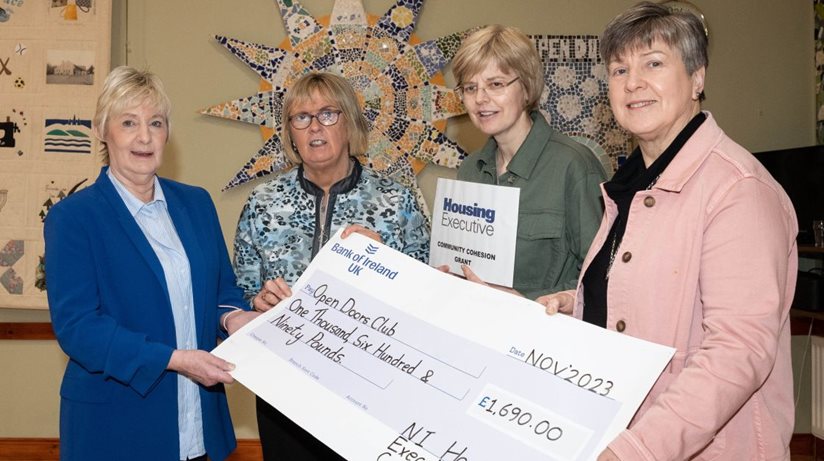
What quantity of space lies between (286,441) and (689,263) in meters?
1.34

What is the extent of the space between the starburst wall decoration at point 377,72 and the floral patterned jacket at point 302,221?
64.1 inches

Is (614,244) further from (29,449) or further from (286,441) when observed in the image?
(29,449)

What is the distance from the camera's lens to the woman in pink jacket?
110 centimetres

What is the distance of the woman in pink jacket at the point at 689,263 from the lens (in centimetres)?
110

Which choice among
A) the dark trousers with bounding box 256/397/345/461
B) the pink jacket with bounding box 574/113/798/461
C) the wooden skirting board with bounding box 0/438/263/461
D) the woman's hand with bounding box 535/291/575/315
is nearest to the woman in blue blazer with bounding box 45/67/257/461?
the dark trousers with bounding box 256/397/345/461

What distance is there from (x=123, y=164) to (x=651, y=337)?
56.3 inches

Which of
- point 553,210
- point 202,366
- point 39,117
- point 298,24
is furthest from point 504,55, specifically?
point 39,117

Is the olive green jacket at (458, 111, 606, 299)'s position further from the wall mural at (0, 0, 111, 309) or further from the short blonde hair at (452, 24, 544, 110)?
the wall mural at (0, 0, 111, 309)

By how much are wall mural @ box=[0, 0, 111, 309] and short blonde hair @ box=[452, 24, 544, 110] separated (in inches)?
101

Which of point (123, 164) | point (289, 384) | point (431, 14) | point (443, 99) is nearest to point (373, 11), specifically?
point (431, 14)

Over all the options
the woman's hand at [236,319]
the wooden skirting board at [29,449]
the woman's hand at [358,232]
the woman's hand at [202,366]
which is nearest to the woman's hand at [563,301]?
the woman's hand at [358,232]

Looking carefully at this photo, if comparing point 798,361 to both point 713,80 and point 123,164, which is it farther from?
point 123,164

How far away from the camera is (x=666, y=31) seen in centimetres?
133

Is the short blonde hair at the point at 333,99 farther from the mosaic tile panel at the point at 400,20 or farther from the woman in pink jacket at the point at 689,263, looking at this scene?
the mosaic tile panel at the point at 400,20
